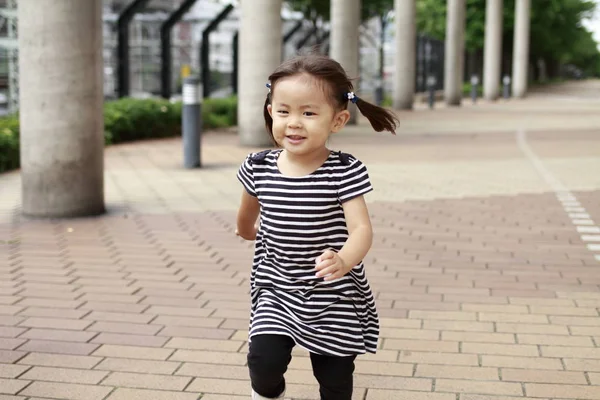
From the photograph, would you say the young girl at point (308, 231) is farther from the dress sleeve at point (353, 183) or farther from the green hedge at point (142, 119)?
the green hedge at point (142, 119)

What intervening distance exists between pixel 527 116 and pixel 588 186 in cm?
1578

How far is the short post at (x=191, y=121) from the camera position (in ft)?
38.2

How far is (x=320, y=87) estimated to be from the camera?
298cm

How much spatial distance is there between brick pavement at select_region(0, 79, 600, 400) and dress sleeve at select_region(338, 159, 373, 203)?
3.58ft

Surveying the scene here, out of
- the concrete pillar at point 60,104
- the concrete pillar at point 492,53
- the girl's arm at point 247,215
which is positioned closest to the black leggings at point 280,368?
the girl's arm at point 247,215

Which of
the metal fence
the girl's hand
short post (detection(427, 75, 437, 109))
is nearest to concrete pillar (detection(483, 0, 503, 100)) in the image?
short post (detection(427, 75, 437, 109))

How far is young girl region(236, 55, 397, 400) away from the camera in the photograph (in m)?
2.98

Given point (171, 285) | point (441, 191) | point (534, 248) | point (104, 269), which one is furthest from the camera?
point (441, 191)

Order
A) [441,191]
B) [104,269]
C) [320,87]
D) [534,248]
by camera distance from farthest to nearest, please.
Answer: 1. [441,191]
2. [534,248]
3. [104,269]
4. [320,87]

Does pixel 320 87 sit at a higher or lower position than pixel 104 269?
higher

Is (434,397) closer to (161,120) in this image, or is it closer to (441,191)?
(441,191)

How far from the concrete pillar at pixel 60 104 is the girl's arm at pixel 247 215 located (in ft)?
16.2

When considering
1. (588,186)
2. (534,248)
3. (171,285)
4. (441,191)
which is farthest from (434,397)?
(588,186)

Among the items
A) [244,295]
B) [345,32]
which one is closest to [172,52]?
[345,32]
